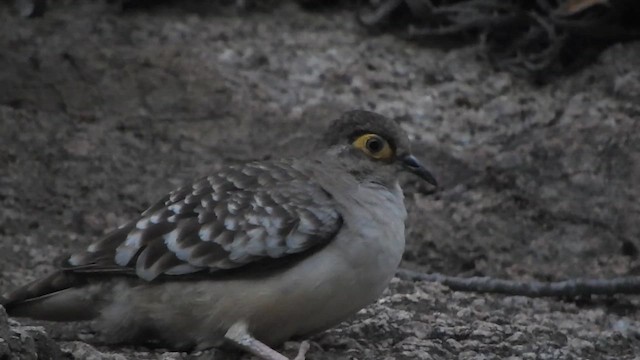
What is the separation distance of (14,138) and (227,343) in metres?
2.75

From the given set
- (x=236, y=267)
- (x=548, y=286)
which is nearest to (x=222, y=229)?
(x=236, y=267)

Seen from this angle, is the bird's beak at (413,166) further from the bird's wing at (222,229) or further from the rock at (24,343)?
the rock at (24,343)

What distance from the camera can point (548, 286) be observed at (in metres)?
5.77

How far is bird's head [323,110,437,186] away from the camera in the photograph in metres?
4.97

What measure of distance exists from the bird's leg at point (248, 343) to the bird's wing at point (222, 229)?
0.20 m

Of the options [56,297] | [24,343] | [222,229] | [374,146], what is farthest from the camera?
[374,146]

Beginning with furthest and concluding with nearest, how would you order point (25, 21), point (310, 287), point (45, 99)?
point (25, 21)
point (45, 99)
point (310, 287)

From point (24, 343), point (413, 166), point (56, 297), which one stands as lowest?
point (56, 297)

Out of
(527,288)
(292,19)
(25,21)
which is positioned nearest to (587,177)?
(527,288)

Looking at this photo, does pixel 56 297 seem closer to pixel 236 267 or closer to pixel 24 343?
pixel 236 267

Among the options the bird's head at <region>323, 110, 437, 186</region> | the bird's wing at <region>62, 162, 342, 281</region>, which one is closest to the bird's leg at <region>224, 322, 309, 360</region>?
the bird's wing at <region>62, 162, 342, 281</region>

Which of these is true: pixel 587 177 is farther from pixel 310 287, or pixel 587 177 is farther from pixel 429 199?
pixel 310 287

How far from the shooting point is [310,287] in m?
4.37

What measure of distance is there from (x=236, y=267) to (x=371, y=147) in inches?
31.6
